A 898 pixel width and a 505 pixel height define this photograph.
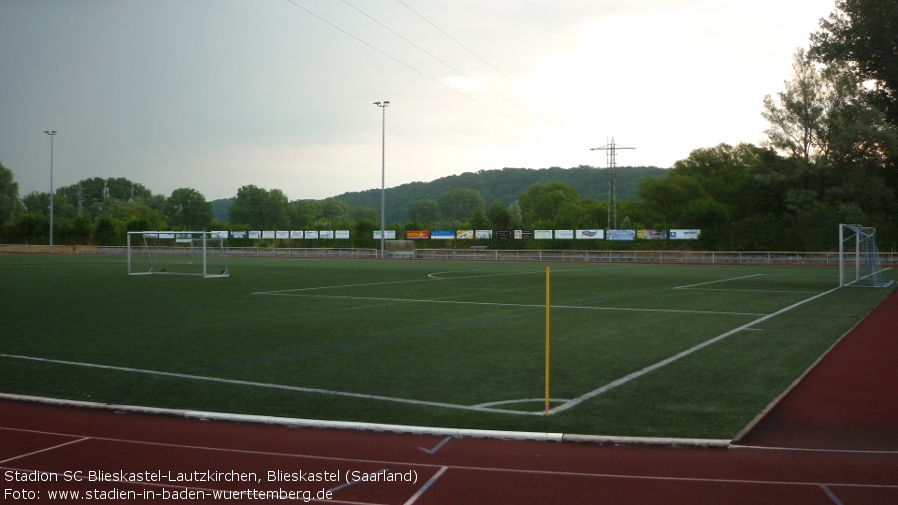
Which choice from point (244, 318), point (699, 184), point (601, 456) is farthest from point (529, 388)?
point (699, 184)

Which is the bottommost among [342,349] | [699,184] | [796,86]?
[342,349]

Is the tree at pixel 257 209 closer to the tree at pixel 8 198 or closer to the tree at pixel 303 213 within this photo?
the tree at pixel 303 213

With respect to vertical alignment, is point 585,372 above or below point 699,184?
below

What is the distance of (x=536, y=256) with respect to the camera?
193ft

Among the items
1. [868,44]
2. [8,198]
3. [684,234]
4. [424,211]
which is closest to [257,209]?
[424,211]

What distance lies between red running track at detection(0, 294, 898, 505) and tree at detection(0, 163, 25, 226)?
3840 inches

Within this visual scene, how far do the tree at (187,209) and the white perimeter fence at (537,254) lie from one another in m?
68.1

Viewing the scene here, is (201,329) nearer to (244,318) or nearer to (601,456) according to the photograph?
(244,318)

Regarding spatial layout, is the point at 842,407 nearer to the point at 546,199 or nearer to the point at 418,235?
the point at 418,235

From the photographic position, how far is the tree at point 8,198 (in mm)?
89250

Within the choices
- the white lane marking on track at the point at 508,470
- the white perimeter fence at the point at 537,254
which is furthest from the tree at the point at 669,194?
the white lane marking on track at the point at 508,470

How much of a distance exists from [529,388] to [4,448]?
557 centimetres

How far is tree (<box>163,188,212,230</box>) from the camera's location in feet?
475

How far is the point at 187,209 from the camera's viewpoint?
145 meters
